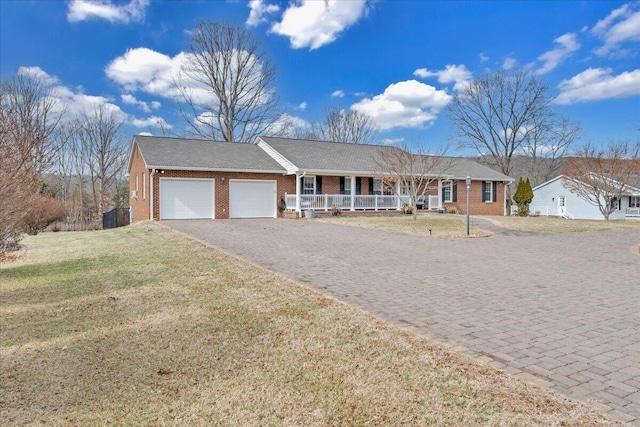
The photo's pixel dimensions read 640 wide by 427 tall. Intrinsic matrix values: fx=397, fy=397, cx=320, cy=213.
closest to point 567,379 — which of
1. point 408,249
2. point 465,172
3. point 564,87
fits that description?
point 408,249

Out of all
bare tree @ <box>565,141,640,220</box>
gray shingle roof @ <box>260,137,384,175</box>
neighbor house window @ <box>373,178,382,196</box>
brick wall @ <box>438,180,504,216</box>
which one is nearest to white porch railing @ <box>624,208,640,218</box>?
bare tree @ <box>565,141,640,220</box>

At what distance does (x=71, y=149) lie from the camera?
126ft

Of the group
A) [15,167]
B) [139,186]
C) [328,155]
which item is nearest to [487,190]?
[328,155]

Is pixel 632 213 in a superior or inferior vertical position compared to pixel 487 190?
inferior

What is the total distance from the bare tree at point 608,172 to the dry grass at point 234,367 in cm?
2693

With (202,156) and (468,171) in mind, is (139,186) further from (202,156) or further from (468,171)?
(468,171)

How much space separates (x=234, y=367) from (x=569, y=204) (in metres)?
44.8

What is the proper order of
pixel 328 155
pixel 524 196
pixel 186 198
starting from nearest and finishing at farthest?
1. pixel 186 198
2. pixel 328 155
3. pixel 524 196

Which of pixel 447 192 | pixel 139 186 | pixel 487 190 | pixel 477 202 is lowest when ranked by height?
pixel 477 202

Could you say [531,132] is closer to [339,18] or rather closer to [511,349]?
[339,18]

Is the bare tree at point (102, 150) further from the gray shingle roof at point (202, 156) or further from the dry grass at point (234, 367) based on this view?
the dry grass at point (234, 367)

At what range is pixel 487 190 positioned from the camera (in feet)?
96.9

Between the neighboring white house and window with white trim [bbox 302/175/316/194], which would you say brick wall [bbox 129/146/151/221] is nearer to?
window with white trim [bbox 302/175/316/194]

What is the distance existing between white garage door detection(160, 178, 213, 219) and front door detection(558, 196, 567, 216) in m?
36.5
